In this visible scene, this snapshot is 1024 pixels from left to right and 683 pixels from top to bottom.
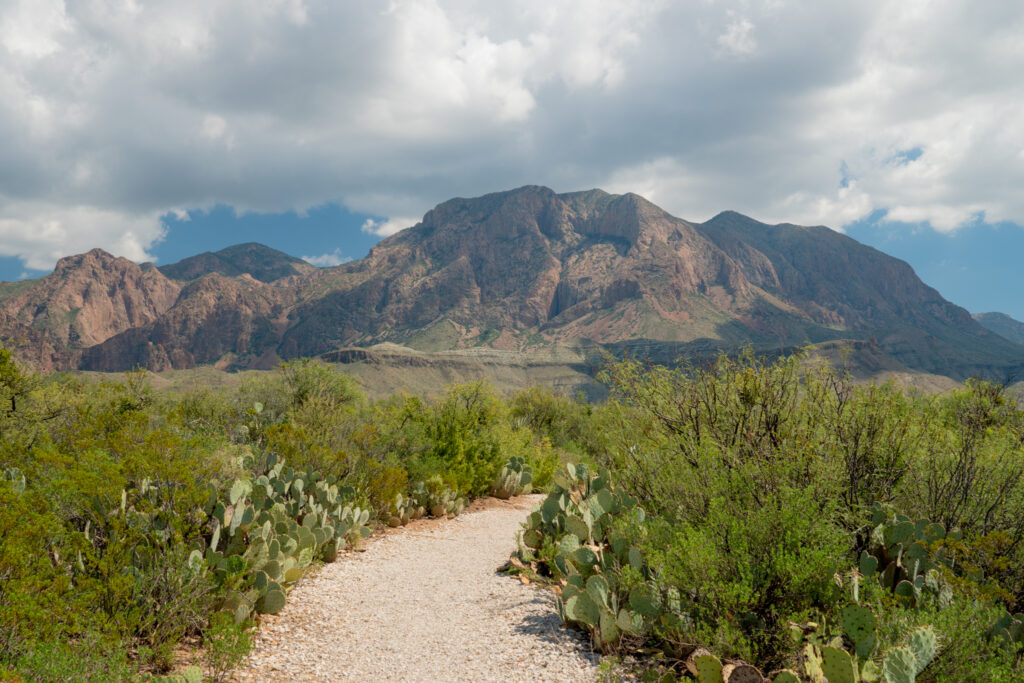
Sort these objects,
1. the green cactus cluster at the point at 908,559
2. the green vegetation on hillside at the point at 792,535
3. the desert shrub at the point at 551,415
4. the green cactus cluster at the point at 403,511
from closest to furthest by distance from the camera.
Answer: the green vegetation on hillside at the point at 792,535 < the green cactus cluster at the point at 908,559 < the green cactus cluster at the point at 403,511 < the desert shrub at the point at 551,415

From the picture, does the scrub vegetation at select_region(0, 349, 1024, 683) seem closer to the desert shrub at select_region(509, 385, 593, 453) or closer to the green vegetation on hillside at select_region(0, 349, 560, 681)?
the green vegetation on hillside at select_region(0, 349, 560, 681)

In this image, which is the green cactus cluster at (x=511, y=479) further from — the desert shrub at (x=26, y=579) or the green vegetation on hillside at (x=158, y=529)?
the desert shrub at (x=26, y=579)

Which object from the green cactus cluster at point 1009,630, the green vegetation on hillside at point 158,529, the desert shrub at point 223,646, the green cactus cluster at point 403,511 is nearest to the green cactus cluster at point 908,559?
the green cactus cluster at point 1009,630

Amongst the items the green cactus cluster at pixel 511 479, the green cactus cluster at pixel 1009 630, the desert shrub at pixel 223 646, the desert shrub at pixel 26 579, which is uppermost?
the desert shrub at pixel 26 579

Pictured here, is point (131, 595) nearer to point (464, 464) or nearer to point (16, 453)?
point (16, 453)

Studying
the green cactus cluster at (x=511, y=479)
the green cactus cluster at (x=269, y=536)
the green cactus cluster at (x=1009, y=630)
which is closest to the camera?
the green cactus cluster at (x=1009, y=630)

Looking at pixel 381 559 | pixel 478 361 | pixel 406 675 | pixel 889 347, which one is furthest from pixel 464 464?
pixel 889 347

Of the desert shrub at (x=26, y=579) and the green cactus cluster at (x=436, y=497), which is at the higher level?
the desert shrub at (x=26, y=579)

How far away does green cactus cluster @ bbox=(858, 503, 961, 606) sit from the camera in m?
4.69

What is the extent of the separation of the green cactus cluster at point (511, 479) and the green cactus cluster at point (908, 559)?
30.8 ft

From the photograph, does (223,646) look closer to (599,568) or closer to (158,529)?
(158,529)

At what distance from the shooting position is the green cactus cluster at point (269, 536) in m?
5.38

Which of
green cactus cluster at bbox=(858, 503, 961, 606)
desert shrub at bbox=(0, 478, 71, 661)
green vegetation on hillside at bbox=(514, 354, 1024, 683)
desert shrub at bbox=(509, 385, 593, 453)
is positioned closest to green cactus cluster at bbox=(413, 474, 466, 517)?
green vegetation on hillside at bbox=(514, 354, 1024, 683)

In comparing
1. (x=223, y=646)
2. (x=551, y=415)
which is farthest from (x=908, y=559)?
(x=551, y=415)
